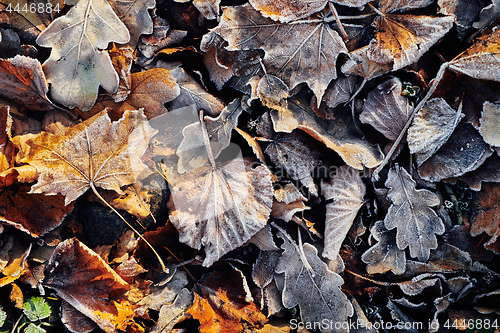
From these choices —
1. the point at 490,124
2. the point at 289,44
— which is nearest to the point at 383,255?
the point at 490,124

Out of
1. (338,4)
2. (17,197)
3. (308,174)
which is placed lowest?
(17,197)

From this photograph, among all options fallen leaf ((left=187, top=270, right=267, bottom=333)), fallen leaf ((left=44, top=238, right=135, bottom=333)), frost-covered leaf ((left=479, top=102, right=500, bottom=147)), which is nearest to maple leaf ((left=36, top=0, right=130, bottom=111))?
fallen leaf ((left=44, top=238, right=135, bottom=333))

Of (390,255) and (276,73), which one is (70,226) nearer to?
(276,73)

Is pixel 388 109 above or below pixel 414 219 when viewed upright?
above

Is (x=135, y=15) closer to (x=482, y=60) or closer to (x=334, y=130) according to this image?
(x=334, y=130)

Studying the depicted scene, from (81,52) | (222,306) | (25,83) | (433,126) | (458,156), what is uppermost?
(81,52)

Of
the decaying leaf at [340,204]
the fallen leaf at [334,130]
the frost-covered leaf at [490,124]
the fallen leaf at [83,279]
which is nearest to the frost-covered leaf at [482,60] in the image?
the frost-covered leaf at [490,124]

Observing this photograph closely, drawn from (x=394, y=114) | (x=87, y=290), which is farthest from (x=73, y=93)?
(x=394, y=114)
